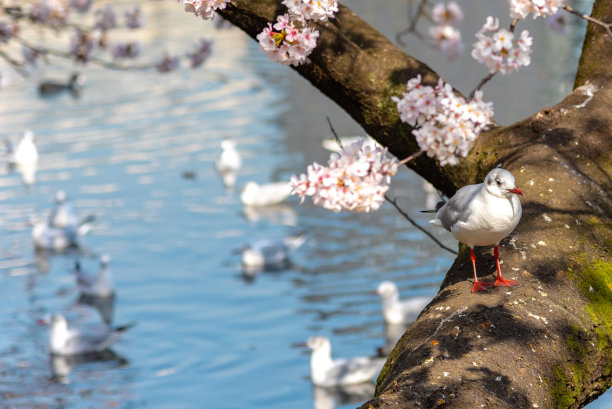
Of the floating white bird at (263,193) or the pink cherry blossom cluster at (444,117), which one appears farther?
the floating white bird at (263,193)

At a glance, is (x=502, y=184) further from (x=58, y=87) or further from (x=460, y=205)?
(x=58, y=87)

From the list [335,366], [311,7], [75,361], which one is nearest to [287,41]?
[311,7]

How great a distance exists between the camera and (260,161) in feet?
60.9

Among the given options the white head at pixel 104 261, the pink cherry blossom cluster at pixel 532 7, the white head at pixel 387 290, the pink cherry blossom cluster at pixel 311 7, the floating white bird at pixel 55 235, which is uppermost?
the pink cherry blossom cluster at pixel 532 7

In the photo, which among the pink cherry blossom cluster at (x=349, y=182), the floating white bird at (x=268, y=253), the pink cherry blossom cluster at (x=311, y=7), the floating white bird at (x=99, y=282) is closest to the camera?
the pink cherry blossom cluster at (x=349, y=182)

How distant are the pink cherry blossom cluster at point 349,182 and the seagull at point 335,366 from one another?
20.7 feet

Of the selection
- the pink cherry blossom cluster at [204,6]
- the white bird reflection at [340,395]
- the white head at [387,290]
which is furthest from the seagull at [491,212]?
the white head at [387,290]

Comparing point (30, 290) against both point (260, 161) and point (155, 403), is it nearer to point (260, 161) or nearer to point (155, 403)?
point (155, 403)

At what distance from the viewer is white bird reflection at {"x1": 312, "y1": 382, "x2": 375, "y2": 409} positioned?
9.50 meters

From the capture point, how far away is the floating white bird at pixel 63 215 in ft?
45.6

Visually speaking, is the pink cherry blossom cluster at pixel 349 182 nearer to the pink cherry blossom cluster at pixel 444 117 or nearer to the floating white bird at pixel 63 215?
the pink cherry blossom cluster at pixel 444 117

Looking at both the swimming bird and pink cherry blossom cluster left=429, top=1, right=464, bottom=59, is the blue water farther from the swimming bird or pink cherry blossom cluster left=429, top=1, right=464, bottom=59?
pink cherry blossom cluster left=429, top=1, right=464, bottom=59

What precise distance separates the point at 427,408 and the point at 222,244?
37.6 ft

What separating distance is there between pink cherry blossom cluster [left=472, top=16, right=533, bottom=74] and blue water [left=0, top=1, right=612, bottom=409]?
600cm
